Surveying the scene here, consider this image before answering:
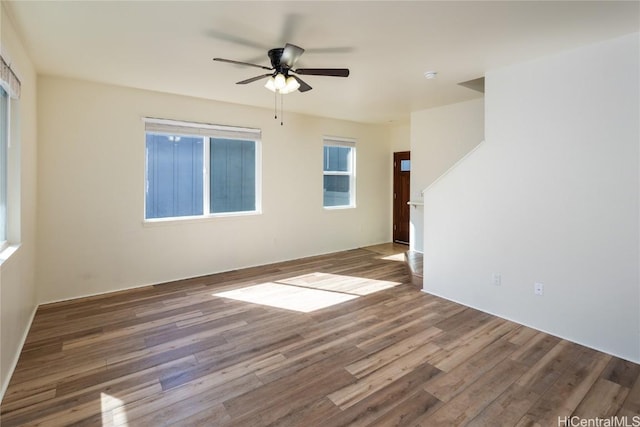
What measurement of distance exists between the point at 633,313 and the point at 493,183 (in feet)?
4.90

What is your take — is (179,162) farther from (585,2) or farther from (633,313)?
(633,313)

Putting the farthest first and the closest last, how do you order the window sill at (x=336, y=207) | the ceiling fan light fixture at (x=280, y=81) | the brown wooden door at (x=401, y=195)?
1. the brown wooden door at (x=401, y=195)
2. the window sill at (x=336, y=207)
3. the ceiling fan light fixture at (x=280, y=81)

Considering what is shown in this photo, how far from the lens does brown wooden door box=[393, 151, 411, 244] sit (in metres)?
6.86

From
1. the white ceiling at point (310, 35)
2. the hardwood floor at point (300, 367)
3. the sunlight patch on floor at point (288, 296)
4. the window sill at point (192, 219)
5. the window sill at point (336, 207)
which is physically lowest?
the hardwood floor at point (300, 367)

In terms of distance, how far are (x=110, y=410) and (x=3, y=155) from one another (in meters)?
2.11

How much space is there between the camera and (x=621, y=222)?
2.62m

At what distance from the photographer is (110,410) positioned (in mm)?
2023

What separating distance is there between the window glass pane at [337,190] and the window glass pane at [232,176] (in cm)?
153

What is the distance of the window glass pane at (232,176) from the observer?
497cm

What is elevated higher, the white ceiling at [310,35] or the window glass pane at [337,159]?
the white ceiling at [310,35]

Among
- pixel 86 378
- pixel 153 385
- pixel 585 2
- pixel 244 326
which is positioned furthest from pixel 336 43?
pixel 86 378

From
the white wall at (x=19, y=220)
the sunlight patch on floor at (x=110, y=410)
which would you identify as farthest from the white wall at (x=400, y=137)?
the sunlight patch on floor at (x=110, y=410)

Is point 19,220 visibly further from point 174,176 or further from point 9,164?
point 174,176

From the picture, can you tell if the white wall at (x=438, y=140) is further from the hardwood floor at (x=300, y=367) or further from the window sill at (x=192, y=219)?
the window sill at (x=192, y=219)
